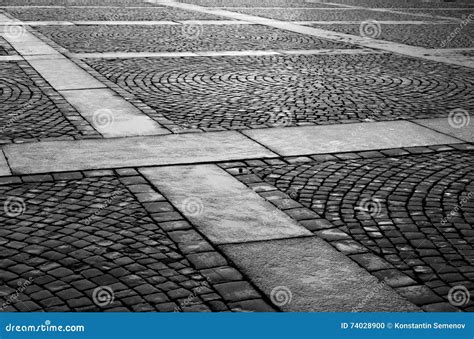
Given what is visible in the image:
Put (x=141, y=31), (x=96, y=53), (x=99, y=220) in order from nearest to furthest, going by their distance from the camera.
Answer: (x=99, y=220)
(x=96, y=53)
(x=141, y=31)

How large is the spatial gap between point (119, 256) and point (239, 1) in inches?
796

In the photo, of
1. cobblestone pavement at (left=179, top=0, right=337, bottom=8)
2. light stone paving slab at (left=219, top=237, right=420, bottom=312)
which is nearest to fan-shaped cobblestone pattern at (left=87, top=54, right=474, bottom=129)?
light stone paving slab at (left=219, top=237, right=420, bottom=312)

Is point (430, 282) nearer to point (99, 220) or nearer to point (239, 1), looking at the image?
point (99, 220)

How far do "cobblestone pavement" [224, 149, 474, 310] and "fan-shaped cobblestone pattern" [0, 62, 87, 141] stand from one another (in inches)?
84.6

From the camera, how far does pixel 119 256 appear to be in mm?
4188

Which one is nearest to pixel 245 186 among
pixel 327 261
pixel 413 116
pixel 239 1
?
pixel 327 261
